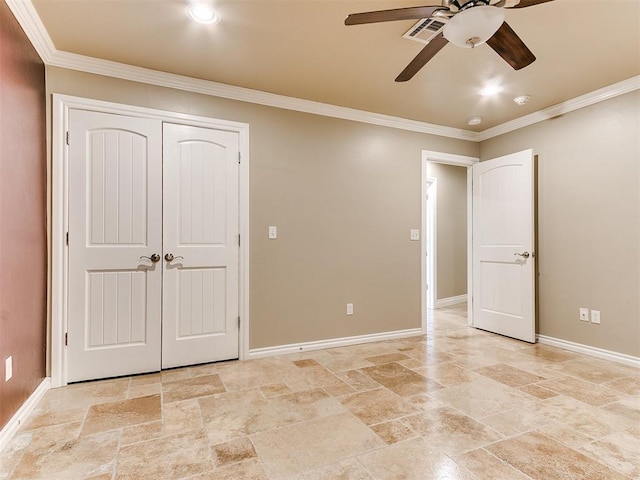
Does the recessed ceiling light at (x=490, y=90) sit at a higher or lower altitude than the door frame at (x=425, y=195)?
higher

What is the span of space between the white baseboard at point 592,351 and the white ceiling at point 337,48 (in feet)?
7.88

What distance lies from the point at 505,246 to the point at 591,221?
846 mm

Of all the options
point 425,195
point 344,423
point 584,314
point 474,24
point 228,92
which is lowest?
point 344,423

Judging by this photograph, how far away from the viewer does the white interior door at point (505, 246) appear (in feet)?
12.2

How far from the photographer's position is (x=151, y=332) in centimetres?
285

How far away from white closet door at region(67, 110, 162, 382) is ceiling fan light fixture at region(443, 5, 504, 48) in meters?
2.31

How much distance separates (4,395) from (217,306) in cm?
148

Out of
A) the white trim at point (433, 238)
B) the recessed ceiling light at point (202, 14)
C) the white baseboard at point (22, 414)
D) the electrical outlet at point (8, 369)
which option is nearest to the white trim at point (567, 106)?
the white trim at point (433, 238)

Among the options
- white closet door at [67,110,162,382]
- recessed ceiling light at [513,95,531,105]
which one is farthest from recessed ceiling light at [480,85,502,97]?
white closet door at [67,110,162,382]

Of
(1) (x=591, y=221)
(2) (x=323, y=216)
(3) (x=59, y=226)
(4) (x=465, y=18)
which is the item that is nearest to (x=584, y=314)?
(1) (x=591, y=221)

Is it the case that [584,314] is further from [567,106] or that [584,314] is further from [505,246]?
[567,106]

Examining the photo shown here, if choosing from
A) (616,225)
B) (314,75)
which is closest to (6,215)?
(314,75)

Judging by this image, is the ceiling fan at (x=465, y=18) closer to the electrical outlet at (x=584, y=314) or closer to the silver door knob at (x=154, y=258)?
the silver door knob at (x=154, y=258)

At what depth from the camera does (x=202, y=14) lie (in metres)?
2.15
